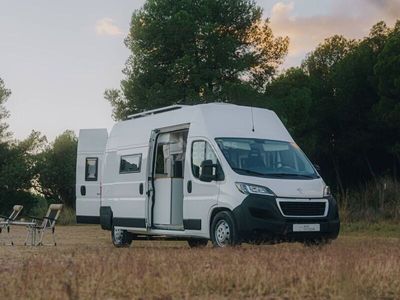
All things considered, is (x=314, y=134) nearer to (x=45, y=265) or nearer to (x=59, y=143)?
(x=59, y=143)

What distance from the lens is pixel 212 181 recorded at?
13.8 meters

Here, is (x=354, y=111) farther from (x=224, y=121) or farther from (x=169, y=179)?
(x=224, y=121)

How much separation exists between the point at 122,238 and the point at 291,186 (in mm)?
5795

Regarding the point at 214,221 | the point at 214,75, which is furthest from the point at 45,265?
the point at 214,75

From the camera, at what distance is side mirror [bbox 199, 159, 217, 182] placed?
13633 mm

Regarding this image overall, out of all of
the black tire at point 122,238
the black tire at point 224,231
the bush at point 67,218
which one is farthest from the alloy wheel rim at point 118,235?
the bush at point 67,218

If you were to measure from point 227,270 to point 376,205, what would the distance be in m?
17.7

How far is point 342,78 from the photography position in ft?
155

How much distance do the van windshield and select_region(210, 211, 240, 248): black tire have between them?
882 millimetres

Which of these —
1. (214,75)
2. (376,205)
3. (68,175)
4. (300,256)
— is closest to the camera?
(300,256)

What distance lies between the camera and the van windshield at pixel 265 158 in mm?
13477

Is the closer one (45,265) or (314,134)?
(45,265)

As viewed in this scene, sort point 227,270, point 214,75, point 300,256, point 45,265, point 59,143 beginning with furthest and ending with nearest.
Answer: point 59,143 → point 214,75 → point 300,256 → point 45,265 → point 227,270

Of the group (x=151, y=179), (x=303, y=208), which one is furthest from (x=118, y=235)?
(x=303, y=208)
